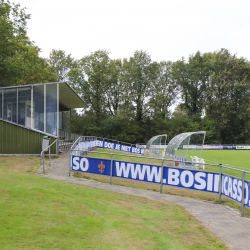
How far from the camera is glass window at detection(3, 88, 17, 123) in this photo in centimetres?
1898

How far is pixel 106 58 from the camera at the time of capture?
2170 inches

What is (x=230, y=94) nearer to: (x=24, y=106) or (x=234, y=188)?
(x=24, y=106)

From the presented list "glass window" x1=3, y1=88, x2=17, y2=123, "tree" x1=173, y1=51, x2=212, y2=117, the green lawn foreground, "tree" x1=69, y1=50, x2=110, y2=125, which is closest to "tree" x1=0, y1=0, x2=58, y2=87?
"glass window" x1=3, y1=88, x2=17, y2=123

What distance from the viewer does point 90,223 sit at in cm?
526

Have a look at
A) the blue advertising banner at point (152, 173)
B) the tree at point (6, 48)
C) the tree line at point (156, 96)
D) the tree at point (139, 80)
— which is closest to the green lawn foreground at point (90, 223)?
the blue advertising banner at point (152, 173)

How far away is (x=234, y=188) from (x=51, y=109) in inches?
588

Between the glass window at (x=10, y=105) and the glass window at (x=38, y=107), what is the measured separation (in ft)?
4.87

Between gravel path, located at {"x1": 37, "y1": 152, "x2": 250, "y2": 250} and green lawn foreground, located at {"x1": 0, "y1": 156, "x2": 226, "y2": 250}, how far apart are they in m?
0.30

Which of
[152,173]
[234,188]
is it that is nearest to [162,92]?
[152,173]

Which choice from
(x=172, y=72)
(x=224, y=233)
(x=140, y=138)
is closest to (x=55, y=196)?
(x=224, y=233)

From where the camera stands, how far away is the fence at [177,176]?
739cm

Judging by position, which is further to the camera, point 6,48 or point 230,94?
point 230,94

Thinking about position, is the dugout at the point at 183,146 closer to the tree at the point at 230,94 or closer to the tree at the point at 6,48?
the tree at the point at 6,48

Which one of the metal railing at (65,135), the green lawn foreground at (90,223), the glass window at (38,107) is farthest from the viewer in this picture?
the metal railing at (65,135)
